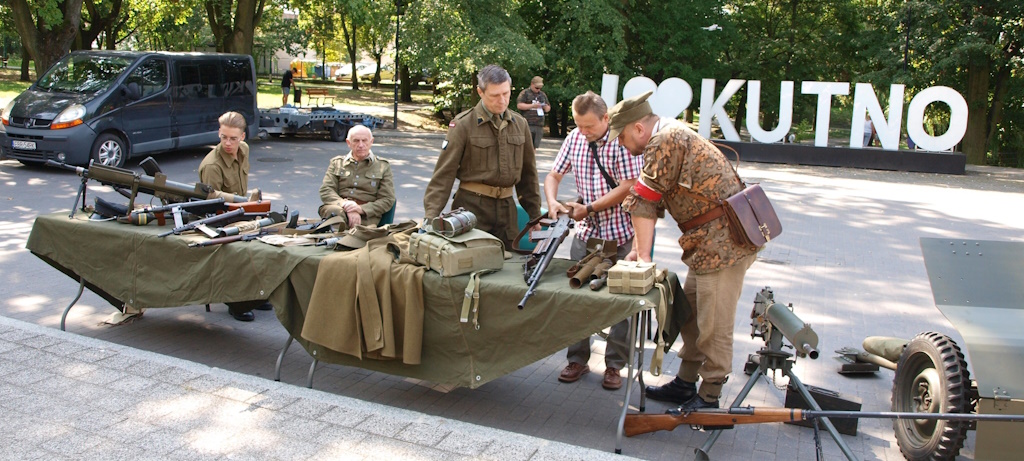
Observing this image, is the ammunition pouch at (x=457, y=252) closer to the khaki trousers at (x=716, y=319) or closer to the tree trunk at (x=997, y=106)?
the khaki trousers at (x=716, y=319)

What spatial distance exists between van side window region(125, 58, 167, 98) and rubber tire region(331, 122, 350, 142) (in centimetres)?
515

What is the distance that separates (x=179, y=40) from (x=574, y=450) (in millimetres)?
46435

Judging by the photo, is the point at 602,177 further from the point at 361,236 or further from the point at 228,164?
the point at 228,164

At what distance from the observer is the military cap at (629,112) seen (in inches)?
170

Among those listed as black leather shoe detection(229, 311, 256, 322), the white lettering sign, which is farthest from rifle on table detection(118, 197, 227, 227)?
the white lettering sign

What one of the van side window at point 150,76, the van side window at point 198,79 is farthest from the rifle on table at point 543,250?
the van side window at point 198,79

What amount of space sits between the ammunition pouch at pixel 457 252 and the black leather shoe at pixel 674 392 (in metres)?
1.21

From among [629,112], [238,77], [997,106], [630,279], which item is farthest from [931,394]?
[997,106]

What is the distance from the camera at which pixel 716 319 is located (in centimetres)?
434

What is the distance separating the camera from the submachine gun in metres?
5.87

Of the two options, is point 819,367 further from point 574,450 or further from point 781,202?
point 781,202

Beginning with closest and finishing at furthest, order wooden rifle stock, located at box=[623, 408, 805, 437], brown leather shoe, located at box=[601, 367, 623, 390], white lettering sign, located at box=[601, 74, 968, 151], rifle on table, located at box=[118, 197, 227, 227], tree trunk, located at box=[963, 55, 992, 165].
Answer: wooden rifle stock, located at box=[623, 408, 805, 437] < brown leather shoe, located at box=[601, 367, 623, 390] < rifle on table, located at box=[118, 197, 227, 227] < white lettering sign, located at box=[601, 74, 968, 151] < tree trunk, located at box=[963, 55, 992, 165]

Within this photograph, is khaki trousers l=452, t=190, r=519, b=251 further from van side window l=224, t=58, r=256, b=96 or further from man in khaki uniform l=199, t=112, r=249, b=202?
van side window l=224, t=58, r=256, b=96

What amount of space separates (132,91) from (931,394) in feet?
44.4
